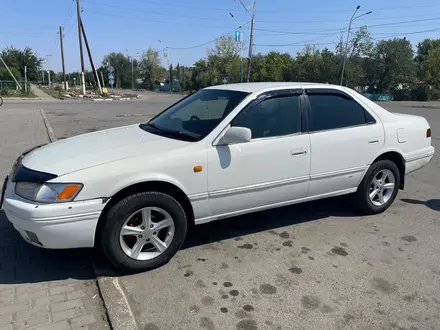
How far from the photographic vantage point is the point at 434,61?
185 ft

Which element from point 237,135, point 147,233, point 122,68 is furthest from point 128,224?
point 122,68

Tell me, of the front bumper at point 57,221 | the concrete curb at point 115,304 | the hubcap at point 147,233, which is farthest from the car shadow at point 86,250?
the front bumper at point 57,221

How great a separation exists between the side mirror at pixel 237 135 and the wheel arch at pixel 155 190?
0.66m

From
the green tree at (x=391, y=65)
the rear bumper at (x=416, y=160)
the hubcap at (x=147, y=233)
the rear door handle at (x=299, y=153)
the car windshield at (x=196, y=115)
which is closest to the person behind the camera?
the hubcap at (x=147, y=233)

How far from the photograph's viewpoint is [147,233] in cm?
331

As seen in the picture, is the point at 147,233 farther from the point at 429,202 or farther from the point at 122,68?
the point at 122,68

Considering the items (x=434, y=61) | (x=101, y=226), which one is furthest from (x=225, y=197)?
(x=434, y=61)

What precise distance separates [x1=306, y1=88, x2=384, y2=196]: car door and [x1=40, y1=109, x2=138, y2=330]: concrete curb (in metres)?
2.28

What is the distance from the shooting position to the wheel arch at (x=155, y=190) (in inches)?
124

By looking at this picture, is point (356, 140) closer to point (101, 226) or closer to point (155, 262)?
point (155, 262)

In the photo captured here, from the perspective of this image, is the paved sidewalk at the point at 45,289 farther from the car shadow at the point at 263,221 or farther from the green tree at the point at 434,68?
the green tree at the point at 434,68

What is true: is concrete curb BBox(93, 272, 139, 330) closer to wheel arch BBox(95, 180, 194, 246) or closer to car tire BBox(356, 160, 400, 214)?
wheel arch BBox(95, 180, 194, 246)

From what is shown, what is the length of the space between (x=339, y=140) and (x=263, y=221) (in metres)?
1.30

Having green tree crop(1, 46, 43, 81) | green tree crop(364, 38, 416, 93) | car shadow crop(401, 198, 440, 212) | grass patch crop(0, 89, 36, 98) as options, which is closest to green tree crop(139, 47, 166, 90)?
green tree crop(1, 46, 43, 81)
